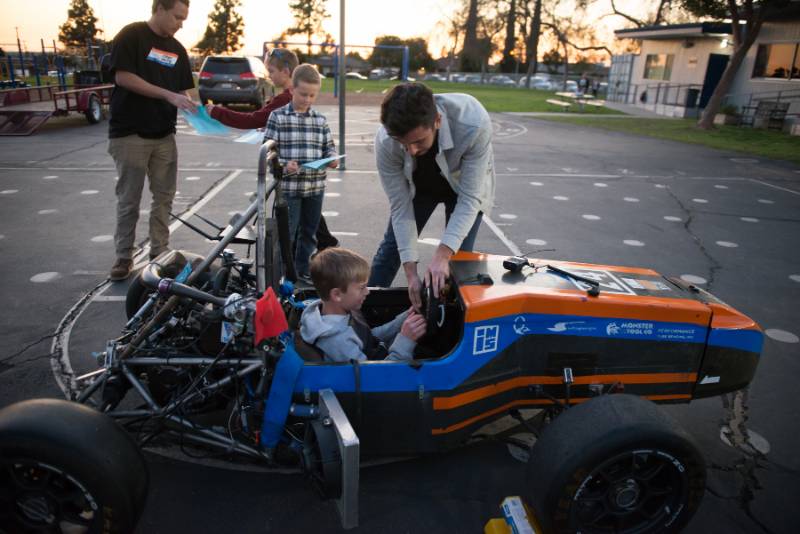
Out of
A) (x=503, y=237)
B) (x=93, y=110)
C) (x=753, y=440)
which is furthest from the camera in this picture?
(x=93, y=110)

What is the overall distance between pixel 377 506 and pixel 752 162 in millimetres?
12755

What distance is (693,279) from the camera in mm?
5105

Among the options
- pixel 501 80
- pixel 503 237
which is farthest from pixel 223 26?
pixel 503 237

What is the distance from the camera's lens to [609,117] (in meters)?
22.2

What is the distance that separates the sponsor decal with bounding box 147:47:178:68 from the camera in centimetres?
436

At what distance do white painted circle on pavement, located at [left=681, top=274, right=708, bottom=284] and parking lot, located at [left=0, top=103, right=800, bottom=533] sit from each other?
0.05m

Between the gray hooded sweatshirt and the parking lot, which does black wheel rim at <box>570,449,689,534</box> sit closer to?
the parking lot

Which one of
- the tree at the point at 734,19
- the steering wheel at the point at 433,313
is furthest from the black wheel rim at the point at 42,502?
the tree at the point at 734,19

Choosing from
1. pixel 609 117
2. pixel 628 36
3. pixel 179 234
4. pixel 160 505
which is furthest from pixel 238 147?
Answer: pixel 628 36

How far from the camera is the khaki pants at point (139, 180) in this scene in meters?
4.48

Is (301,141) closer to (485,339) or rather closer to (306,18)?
(485,339)

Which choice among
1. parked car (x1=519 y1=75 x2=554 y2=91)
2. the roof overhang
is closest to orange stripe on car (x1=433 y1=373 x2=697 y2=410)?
the roof overhang

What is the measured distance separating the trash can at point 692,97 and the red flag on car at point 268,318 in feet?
88.1

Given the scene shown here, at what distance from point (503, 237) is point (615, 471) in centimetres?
419
